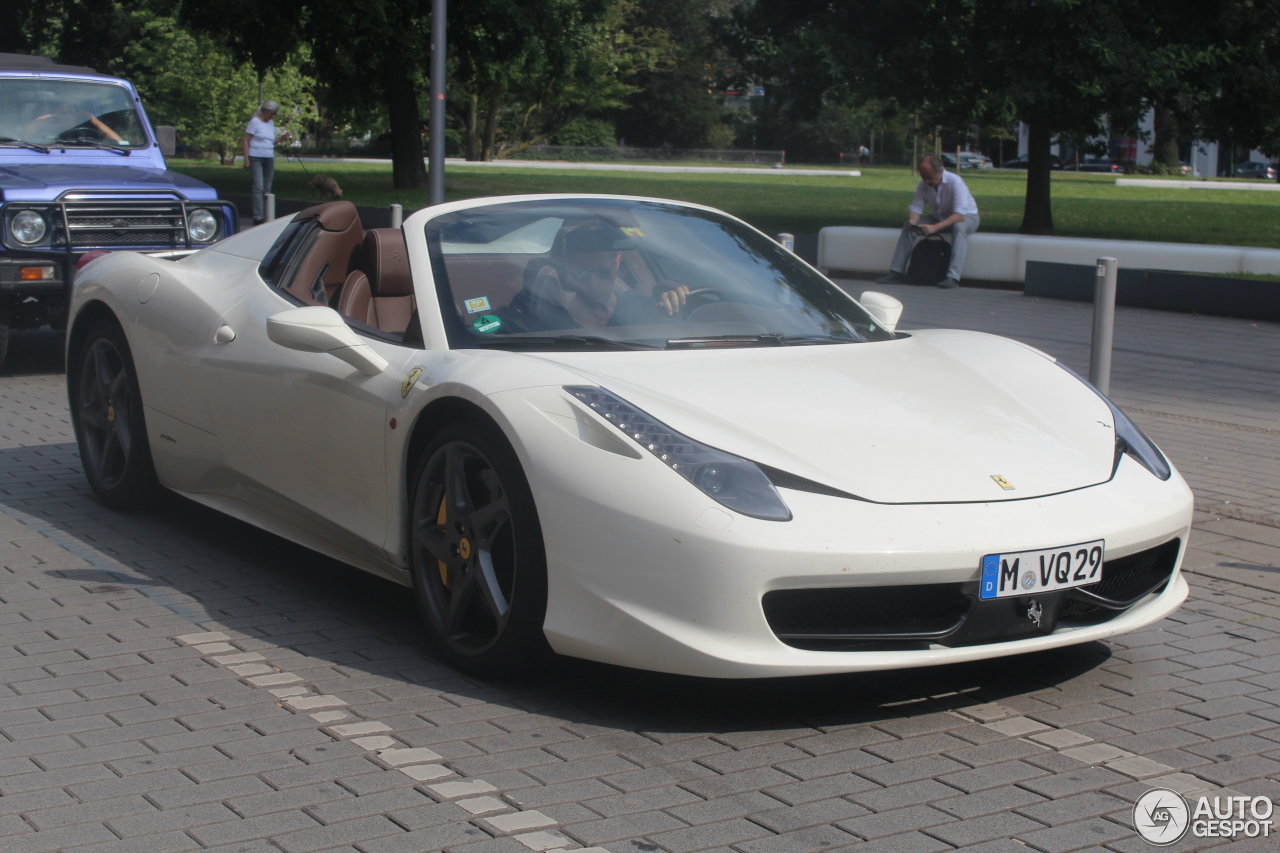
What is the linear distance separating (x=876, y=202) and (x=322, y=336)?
29802 millimetres

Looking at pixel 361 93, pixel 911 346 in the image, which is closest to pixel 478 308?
pixel 911 346

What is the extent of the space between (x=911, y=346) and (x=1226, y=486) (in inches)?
109

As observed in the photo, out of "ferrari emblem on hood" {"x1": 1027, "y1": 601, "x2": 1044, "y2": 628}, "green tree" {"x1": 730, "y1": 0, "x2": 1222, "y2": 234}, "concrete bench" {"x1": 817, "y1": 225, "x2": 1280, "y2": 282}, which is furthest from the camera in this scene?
"green tree" {"x1": 730, "y1": 0, "x2": 1222, "y2": 234}

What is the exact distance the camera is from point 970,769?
3477 millimetres

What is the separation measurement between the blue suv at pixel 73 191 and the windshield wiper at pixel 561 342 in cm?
559

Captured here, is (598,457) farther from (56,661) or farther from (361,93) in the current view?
(361,93)

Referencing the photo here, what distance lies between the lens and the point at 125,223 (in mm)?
10016

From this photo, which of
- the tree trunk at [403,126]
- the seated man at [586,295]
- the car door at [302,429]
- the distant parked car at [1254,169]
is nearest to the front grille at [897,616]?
the seated man at [586,295]

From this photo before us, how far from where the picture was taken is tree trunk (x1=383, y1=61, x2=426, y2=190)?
30.2 metres

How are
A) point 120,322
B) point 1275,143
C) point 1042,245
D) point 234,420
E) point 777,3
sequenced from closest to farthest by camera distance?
point 234,420
point 120,322
point 1042,245
point 1275,143
point 777,3

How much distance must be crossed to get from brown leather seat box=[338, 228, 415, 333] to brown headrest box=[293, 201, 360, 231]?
1.15ft

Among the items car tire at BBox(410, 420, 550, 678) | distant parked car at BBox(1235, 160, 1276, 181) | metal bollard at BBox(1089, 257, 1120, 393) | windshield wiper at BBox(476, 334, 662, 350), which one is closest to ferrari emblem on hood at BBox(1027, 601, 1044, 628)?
car tire at BBox(410, 420, 550, 678)

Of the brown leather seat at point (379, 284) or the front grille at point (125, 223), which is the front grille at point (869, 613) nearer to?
the brown leather seat at point (379, 284)

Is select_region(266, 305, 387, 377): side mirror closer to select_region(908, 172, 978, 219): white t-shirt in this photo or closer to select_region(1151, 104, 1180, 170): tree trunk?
select_region(908, 172, 978, 219): white t-shirt
